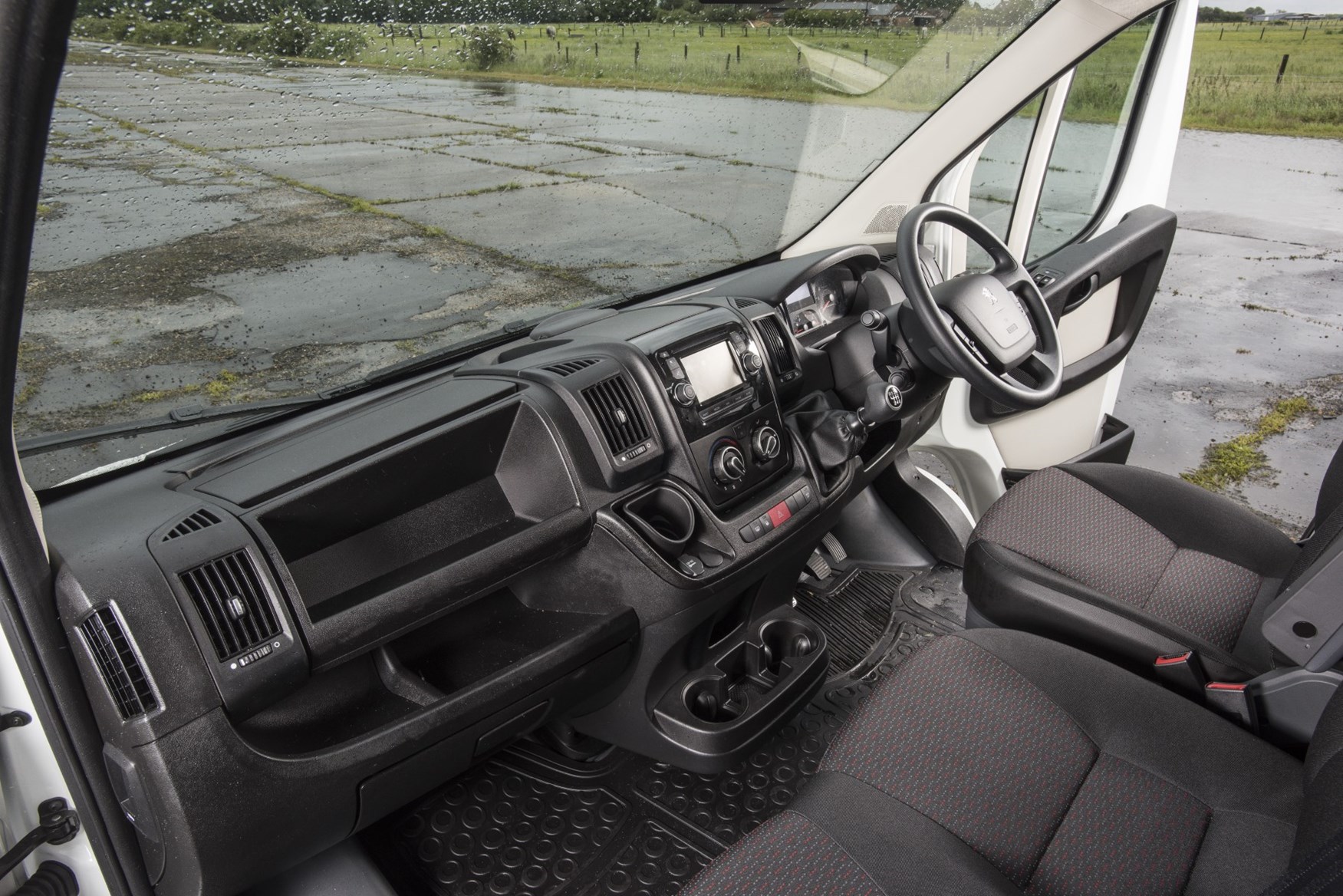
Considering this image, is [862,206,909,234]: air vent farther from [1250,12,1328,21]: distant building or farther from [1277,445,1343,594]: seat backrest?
[1250,12,1328,21]: distant building

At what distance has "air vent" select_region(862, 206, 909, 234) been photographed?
7.97ft

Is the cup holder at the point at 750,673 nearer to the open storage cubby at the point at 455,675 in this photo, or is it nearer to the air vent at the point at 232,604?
the open storage cubby at the point at 455,675

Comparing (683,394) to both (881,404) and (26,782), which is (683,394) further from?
(26,782)

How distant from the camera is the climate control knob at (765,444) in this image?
72.4 inches

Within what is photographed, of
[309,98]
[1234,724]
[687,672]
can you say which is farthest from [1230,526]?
[309,98]

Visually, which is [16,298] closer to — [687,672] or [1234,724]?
[687,672]

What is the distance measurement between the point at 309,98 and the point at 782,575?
1.35m

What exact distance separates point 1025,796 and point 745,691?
788 millimetres

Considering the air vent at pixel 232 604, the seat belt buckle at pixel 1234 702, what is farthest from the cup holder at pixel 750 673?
the air vent at pixel 232 604

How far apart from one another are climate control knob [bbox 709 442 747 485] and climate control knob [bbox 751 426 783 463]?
0.16 feet

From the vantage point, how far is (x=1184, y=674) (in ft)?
5.05

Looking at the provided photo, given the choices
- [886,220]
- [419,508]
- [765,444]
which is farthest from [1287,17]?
[419,508]

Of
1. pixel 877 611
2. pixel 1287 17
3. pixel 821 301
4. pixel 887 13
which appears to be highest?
pixel 1287 17

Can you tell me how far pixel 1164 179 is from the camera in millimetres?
2643
